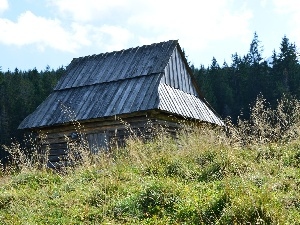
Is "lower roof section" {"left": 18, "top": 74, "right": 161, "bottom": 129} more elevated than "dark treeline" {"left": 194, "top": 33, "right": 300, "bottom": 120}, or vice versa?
"dark treeline" {"left": 194, "top": 33, "right": 300, "bottom": 120}

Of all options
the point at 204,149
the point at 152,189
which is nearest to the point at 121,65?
the point at 204,149

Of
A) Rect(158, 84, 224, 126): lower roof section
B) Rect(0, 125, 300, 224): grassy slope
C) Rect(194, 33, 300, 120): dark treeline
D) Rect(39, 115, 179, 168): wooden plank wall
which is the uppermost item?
Rect(194, 33, 300, 120): dark treeline

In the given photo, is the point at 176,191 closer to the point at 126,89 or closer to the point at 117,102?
the point at 117,102

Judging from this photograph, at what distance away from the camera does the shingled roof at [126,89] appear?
538 inches

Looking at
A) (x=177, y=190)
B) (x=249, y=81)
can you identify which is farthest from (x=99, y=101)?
(x=249, y=81)

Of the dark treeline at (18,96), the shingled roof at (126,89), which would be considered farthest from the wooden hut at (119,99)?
the dark treeline at (18,96)

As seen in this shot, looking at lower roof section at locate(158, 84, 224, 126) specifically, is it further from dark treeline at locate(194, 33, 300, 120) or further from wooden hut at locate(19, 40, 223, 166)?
dark treeline at locate(194, 33, 300, 120)

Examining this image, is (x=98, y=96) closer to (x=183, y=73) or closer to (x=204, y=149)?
(x=183, y=73)

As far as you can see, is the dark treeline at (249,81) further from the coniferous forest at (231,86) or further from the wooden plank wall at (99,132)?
the wooden plank wall at (99,132)

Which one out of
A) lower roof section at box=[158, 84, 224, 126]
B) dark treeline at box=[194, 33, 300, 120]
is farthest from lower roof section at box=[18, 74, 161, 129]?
dark treeline at box=[194, 33, 300, 120]

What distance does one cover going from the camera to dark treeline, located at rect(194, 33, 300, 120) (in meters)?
44.5

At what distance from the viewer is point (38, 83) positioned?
166ft

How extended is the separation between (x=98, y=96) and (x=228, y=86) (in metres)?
34.5

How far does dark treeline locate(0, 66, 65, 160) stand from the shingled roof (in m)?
24.5
